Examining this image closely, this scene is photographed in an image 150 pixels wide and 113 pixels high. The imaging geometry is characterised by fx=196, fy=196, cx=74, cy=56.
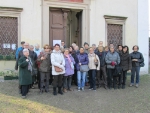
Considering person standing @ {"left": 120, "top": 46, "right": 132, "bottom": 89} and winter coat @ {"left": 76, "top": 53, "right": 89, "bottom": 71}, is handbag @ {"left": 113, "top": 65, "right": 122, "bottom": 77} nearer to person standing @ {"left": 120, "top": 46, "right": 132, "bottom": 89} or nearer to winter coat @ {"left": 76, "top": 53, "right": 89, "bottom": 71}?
person standing @ {"left": 120, "top": 46, "right": 132, "bottom": 89}

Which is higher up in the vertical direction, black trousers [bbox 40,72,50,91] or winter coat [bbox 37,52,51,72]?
winter coat [bbox 37,52,51,72]

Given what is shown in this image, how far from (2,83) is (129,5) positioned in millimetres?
7630

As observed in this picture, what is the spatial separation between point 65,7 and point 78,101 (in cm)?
517

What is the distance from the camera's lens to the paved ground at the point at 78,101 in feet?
17.0

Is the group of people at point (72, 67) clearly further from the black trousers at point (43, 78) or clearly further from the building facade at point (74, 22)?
the building facade at point (74, 22)

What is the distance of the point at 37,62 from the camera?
6746 millimetres

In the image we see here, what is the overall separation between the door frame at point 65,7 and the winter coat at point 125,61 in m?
2.73

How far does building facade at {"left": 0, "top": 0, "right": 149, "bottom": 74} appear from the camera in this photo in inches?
346

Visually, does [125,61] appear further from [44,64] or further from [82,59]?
[44,64]

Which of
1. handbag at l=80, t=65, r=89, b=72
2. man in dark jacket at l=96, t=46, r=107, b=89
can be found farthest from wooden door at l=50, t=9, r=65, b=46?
A: handbag at l=80, t=65, r=89, b=72

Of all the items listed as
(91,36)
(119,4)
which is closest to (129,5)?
(119,4)

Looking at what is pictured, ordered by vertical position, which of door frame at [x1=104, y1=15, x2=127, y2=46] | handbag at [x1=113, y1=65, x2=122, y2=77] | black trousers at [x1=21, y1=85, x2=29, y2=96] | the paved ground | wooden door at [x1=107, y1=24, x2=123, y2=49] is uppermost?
door frame at [x1=104, y1=15, x2=127, y2=46]

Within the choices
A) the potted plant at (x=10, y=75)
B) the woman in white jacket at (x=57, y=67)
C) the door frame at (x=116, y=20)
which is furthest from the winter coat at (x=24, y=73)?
the door frame at (x=116, y=20)

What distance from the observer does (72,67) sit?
22.9ft
